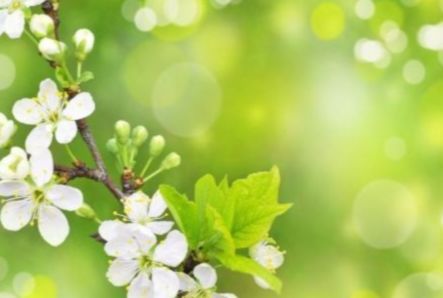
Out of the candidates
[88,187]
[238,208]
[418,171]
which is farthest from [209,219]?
[418,171]

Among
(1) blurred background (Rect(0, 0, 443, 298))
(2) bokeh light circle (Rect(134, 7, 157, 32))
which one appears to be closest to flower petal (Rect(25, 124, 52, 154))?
(1) blurred background (Rect(0, 0, 443, 298))

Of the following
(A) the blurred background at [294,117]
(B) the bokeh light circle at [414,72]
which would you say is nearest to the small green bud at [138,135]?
(A) the blurred background at [294,117]

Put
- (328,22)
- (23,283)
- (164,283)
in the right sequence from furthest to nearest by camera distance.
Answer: (328,22)
(23,283)
(164,283)

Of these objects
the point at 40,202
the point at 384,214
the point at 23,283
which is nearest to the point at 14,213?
the point at 40,202

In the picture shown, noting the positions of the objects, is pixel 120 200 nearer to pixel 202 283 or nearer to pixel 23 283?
pixel 202 283

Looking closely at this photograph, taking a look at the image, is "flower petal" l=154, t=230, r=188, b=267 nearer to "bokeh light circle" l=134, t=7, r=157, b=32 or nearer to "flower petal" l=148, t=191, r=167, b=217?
"flower petal" l=148, t=191, r=167, b=217

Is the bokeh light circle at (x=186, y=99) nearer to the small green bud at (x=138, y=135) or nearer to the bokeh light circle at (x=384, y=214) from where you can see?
the bokeh light circle at (x=384, y=214)
